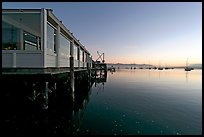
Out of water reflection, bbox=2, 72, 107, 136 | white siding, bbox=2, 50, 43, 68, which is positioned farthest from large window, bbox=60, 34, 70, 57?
white siding, bbox=2, 50, 43, 68

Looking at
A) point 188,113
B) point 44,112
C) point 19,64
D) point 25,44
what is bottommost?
point 188,113

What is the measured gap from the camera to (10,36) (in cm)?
1532

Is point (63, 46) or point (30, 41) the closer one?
point (63, 46)

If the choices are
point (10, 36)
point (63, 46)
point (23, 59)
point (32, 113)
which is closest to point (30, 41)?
point (63, 46)

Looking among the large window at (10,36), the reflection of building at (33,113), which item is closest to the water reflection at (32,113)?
the reflection of building at (33,113)

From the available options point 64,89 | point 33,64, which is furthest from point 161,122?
point 64,89

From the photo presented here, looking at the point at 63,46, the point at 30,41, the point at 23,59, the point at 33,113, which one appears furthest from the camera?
the point at 30,41

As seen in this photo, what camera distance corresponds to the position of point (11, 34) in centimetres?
1547

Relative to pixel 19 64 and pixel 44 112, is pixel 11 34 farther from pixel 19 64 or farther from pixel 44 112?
pixel 44 112

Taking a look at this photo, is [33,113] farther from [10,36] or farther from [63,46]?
[63,46]

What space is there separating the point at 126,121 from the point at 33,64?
349 inches

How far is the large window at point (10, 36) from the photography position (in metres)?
14.6

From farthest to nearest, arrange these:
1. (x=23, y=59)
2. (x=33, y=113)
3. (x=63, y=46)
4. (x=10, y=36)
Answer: (x=63, y=46) < (x=10, y=36) < (x=33, y=113) < (x=23, y=59)

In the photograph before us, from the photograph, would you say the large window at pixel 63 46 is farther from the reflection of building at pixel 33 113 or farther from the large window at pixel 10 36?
the large window at pixel 10 36
